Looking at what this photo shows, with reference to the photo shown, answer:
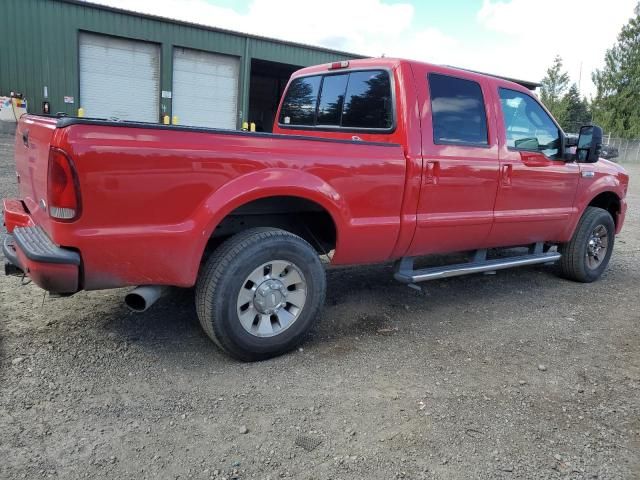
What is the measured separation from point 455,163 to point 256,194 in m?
1.77

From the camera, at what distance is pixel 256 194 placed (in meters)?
3.24

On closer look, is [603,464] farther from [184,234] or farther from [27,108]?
[27,108]

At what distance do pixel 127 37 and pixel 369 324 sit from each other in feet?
61.5

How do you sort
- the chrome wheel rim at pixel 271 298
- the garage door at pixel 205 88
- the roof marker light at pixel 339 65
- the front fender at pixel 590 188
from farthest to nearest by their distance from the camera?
the garage door at pixel 205 88 < the front fender at pixel 590 188 < the roof marker light at pixel 339 65 < the chrome wheel rim at pixel 271 298

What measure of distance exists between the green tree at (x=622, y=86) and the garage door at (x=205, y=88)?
29108 millimetres

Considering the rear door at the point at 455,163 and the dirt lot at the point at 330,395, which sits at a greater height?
the rear door at the point at 455,163

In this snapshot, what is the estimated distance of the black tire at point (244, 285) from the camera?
10.5ft

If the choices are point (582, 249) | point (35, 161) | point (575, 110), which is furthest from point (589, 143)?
point (575, 110)

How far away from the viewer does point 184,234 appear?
3.05 meters

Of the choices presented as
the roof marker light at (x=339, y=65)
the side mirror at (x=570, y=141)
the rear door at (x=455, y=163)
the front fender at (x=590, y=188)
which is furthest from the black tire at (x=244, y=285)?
the front fender at (x=590, y=188)

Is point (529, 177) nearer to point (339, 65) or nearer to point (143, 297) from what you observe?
point (339, 65)

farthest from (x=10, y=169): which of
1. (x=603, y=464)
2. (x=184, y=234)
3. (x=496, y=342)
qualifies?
(x=603, y=464)

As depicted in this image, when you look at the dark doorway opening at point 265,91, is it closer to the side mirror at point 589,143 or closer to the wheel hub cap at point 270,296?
the side mirror at point 589,143

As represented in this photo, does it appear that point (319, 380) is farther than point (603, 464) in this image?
Yes
